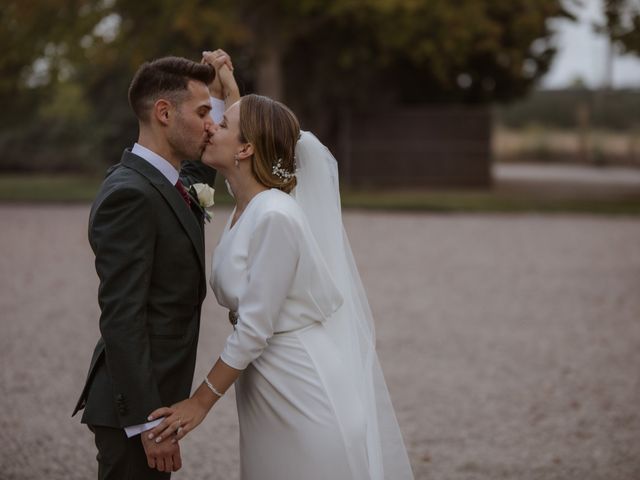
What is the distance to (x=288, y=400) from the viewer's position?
2734mm

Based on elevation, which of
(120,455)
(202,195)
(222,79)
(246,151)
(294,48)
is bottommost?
(120,455)

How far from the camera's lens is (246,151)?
271 cm

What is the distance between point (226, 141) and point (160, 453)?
1.02 m

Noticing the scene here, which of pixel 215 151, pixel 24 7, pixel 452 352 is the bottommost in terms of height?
pixel 452 352

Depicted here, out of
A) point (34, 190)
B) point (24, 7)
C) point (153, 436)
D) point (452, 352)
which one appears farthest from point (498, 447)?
point (34, 190)

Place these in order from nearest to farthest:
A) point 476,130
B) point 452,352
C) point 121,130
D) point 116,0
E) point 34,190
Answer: point 452,352, point 116,0, point 34,190, point 476,130, point 121,130

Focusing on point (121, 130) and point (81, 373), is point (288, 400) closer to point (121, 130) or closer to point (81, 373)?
point (81, 373)

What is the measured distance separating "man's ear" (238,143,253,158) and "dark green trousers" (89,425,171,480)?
968mm

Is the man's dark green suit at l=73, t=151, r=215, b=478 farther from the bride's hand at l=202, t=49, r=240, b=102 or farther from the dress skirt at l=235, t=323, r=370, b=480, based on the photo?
the bride's hand at l=202, t=49, r=240, b=102

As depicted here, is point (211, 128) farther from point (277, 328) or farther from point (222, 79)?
point (277, 328)

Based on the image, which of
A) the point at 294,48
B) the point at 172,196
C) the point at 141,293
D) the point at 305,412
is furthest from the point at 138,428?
the point at 294,48

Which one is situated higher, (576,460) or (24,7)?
(24,7)

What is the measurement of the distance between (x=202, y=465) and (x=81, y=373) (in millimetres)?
2082

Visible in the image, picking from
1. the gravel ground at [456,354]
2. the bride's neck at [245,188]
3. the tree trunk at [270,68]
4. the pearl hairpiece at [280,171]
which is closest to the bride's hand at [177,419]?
the bride's neck at [245,188]
